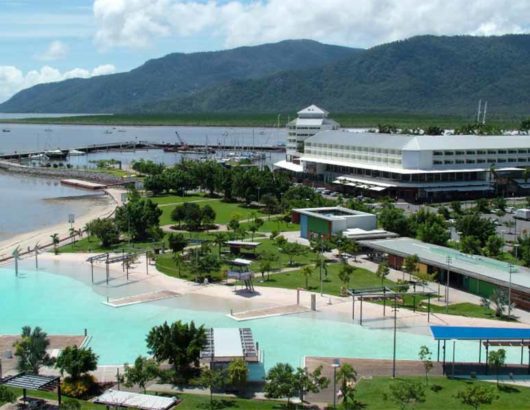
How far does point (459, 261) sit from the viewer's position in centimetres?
3806

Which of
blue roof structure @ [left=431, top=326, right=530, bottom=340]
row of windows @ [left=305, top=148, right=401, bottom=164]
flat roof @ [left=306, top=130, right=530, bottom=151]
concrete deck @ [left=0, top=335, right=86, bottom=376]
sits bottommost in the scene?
concrete deck @ [left=0, top=335, right=86, bottom=376]

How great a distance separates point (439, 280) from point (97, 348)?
60.8 feet

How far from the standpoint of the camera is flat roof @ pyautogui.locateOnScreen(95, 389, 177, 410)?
2159cm

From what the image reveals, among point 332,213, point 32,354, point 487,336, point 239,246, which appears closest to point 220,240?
point 239,246

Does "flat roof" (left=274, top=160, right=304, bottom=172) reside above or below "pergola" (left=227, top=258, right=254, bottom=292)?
above

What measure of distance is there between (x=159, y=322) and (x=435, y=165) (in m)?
47.7

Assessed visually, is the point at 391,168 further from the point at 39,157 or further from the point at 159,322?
the point at 39,157

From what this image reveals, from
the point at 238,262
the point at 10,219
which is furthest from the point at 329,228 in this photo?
the point at 10,219

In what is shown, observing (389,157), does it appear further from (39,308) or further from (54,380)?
(54,380)

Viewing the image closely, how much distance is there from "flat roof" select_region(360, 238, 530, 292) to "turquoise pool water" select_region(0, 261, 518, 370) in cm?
663

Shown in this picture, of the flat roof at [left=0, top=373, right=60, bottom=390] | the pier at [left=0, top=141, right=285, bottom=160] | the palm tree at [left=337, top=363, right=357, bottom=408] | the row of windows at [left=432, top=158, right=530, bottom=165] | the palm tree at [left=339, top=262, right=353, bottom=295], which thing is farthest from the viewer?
the pier at [left=0, top=141, right=285, bottom=160]

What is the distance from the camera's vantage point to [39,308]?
1368 inches

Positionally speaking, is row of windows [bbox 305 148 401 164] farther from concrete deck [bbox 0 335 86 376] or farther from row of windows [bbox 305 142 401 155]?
concrete deck [bbox 0 335 86 376]

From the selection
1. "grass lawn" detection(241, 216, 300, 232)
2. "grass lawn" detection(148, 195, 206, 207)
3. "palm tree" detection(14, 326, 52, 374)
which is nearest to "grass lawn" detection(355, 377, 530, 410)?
"palm tree" detection(14, 326, 52, 374)
